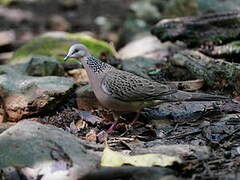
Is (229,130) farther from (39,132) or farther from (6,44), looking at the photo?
Answer: (6,44)

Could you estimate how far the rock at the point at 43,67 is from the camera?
6496 mm

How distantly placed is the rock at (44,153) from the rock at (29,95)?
1.12 m

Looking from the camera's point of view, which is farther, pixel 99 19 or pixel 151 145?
pixel 99 19

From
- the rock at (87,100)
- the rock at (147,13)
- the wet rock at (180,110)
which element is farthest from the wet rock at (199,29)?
the rock at (147,13)

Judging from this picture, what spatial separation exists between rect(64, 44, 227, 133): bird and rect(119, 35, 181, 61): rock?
2.76 meters

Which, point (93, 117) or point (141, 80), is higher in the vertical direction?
point (141, 80)

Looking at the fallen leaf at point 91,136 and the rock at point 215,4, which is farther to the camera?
the rock at point 215,4

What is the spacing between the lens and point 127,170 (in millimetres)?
3461

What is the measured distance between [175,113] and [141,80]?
1.78 ft

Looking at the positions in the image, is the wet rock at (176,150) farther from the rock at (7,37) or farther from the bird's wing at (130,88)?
the rock at (7,37)

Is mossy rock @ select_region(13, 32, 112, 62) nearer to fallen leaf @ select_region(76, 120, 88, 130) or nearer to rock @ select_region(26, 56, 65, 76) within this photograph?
rock @ select_region(26, 56, 65, 76)

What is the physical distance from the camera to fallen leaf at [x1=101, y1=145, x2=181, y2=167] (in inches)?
142

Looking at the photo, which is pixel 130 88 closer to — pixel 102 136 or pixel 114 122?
pixel 114 122

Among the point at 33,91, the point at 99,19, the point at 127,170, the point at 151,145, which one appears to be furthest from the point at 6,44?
the point at 127,170
